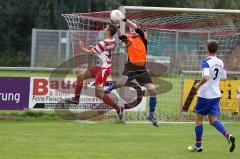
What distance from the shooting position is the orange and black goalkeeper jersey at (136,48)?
53.7 ft

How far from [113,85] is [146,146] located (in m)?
3.99

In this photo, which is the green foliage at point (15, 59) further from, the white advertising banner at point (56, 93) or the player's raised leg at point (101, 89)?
the player's raised leg at point (101, 89)

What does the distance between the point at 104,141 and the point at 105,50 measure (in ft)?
11.7

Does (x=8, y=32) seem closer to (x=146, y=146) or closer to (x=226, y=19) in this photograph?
(x=226, y=19)

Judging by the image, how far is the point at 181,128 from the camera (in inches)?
651

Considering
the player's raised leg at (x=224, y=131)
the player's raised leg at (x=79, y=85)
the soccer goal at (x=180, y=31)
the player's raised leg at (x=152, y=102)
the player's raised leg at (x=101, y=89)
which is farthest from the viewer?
the soccer goal at (x=180, y=31)

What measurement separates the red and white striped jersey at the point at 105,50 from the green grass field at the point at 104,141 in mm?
1454

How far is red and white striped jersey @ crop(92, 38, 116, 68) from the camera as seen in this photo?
1670 cm

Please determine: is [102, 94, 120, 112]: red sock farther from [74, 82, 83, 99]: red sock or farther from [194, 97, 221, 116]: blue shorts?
[194, 97, 221, 116]: blue shorts

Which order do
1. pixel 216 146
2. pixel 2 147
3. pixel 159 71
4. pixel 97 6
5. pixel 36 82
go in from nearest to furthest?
pixel 2 147 → pixel 216 146 → pixel 36 82 → pixel 159 71 → pixel 97 6

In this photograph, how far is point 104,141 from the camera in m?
13.7

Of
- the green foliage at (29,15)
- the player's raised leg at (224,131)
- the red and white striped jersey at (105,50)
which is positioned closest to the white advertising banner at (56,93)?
the red and white striped jersey at (105,50)

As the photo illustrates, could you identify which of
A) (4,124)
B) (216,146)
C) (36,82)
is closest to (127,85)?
(36,82)

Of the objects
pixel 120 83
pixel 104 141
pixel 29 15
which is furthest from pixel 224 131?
pixel 29 15
